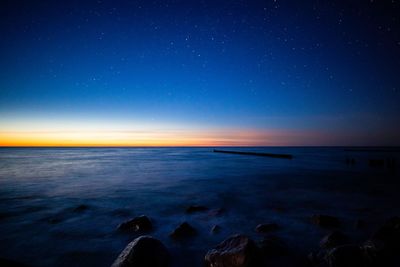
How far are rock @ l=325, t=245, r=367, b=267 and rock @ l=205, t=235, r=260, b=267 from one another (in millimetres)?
1404

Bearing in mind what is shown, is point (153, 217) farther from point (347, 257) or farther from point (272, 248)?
point (347, 257)

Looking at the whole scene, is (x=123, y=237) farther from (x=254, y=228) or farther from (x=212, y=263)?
(x=254, y=228)

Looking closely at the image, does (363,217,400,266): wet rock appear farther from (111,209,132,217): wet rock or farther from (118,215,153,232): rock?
(111,209,132,217): wet rock

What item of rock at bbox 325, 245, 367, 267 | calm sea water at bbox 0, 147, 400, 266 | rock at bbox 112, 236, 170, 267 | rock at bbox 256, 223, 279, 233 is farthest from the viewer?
rock at bbox 256, 223, 279, 233

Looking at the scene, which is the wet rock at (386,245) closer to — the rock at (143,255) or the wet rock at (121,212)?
the rock at (143,255)

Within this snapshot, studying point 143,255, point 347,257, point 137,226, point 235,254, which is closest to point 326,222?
point 347,257

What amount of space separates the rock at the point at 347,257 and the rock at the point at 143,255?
3.33 metres

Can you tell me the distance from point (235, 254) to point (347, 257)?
6.94ft

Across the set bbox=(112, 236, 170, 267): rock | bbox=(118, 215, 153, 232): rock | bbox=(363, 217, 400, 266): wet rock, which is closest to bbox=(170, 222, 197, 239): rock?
bbox=(118, 215, 153, 232): rock

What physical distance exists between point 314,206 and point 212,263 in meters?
7.46

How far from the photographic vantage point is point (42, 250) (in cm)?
573

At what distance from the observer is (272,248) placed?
5.06 m

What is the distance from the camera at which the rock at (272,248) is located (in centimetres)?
496

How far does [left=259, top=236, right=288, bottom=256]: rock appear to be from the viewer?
4.96 m
